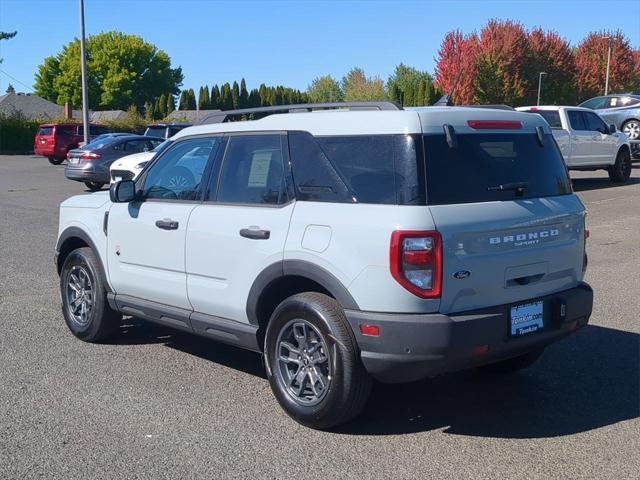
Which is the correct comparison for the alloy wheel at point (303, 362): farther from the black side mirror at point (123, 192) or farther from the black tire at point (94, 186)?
the black tire at point (94, 186)

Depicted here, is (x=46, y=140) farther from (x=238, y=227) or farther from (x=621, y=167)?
(x=238, y=227)

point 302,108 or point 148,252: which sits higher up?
point 302,108

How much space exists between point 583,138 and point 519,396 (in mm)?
14050

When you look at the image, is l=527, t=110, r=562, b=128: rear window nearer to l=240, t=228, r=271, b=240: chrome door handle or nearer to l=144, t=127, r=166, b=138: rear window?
l=144, t=127, r=166, b=138: rear window

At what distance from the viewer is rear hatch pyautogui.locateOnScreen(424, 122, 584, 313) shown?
4.38m

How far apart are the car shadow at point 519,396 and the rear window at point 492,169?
143cm

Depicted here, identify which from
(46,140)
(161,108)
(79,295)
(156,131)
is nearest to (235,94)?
(161,108)

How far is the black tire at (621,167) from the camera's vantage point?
19.7 meters

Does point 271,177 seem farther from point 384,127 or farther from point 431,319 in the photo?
point 431,319

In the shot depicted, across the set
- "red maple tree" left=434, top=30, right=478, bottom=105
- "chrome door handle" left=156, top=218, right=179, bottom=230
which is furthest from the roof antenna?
"red maple tree" left=434, top=30, right=478, bottom=105

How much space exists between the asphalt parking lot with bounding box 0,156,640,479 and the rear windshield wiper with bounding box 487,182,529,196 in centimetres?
147

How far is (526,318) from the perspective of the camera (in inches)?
185

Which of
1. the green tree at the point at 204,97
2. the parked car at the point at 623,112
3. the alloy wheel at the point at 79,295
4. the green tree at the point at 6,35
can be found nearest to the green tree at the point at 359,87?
the green tree at the point at 204,97

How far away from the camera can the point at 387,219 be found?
4328 mm
